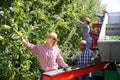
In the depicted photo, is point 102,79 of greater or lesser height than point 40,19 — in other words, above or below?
below

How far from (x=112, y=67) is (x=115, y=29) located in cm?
223

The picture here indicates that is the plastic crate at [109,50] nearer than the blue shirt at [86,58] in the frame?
No

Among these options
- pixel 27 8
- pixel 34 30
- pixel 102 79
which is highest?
pixel 27 8

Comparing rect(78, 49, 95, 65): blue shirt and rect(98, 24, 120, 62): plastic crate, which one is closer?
rect(78, 49, 95, 65): blue shirt

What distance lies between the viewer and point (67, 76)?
5965 millimetres

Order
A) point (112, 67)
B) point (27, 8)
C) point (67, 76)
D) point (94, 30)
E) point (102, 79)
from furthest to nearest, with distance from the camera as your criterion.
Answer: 1. point (94, 30)
2. point (102, 79)
3. point (112, 67)
4. point (27, 8)
5. point (67, 76)

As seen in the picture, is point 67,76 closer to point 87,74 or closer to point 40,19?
point 87,74

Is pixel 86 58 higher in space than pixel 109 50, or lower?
lower

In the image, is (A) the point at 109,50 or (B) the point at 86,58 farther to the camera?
(A) the point at 109,50

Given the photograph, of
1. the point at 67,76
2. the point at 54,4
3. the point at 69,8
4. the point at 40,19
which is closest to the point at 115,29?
the point at 69,8

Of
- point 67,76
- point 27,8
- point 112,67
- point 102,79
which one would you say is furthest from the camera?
point 102,79

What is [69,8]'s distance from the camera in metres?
8.27

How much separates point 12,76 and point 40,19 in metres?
1.58

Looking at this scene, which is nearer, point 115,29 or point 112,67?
Answer: point 112,67
